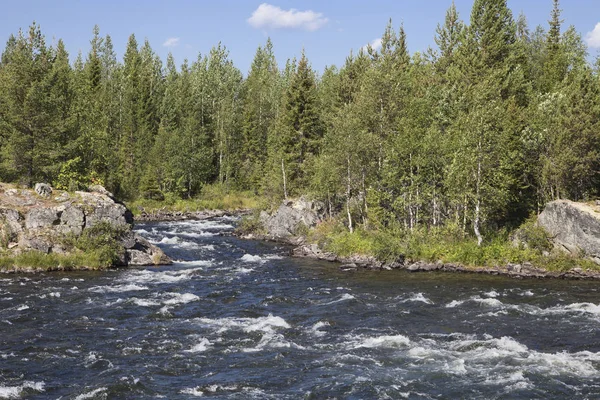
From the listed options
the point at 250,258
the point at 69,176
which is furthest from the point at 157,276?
the point at 69,176

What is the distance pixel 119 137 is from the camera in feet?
353

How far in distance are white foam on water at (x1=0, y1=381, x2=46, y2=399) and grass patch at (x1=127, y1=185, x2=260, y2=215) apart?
65.1m

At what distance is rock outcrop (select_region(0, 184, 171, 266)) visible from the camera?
43906 mm

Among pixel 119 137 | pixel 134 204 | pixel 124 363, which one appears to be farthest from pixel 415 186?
pixel 119 137

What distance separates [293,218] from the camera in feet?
218

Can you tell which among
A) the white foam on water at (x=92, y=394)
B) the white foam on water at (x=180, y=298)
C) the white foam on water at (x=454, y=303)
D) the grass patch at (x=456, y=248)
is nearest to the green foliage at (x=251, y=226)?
the grass patch at (x=456, y=248)

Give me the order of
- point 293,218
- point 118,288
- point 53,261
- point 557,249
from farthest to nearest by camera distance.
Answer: point 293,218 → point 557,249 → point 53,261 → point 118,288

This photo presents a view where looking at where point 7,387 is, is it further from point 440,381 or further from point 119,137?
point 119,137

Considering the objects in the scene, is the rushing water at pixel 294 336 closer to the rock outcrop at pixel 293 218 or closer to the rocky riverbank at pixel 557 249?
the rocky riverbank at pixel 557 249

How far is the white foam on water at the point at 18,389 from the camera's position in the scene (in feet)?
66.5

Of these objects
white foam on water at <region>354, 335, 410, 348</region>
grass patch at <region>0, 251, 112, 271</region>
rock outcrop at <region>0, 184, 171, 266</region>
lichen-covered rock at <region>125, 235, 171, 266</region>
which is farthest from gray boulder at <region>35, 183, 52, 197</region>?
white foam on water at <region>354, 335, 410, 348</region>

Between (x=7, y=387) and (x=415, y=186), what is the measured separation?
38.3 metres

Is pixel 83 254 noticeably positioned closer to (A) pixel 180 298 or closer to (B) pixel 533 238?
(A) pixel 180 298

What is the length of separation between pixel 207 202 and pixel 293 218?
3252 cm
